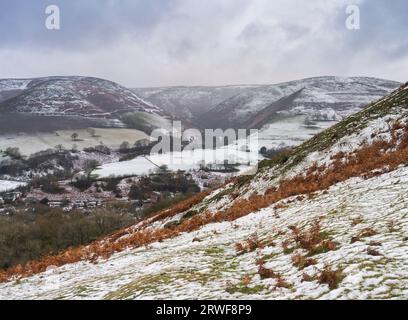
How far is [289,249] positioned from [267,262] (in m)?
1.37

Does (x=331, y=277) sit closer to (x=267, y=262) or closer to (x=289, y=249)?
(x=267, y=262)

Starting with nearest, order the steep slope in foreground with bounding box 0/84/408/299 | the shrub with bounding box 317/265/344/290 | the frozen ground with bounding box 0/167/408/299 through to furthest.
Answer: the shrub with bounding box 317/265/344/290
the frozen ground with bounding box 0/167/408/299
the steep slope in foreground with bounding box 0/84/408/299

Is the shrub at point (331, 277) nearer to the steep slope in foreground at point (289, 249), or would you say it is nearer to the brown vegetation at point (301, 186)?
the steep slope in foreground at point (289, 249)

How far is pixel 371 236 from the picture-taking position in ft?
51.8

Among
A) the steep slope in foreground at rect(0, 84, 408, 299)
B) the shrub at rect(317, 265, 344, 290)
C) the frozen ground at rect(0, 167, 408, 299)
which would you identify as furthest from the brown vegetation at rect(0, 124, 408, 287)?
the shrub at rect(317, 265, 344, 290)

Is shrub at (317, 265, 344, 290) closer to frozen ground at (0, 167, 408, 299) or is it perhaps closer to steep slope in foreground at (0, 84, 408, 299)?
steep slope in foreground at (0, 84, 408, 299)

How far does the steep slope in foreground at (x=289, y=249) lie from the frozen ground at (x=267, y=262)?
5cm

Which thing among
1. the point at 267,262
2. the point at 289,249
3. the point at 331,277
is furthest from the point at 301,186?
the point at 331,277

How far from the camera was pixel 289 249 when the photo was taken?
1739 cm

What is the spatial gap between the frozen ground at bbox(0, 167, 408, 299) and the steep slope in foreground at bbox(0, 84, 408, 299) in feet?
0.15

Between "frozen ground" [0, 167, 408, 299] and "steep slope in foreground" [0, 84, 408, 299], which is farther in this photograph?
"steep slope in foreground" [0, 84, 408, 299]

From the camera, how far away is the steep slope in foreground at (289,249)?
13.2m

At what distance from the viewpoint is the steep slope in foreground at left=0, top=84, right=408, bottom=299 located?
43.3ft

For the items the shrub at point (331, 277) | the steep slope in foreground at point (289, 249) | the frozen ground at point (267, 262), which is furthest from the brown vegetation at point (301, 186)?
the shrub at point (331, 277)
